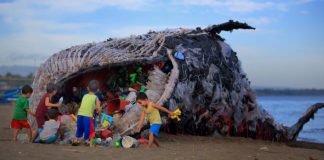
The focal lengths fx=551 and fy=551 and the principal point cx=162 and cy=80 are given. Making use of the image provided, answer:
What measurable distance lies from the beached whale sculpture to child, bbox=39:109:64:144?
1.08 meters

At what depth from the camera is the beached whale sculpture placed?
11.1 m

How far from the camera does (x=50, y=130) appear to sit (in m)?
9.80

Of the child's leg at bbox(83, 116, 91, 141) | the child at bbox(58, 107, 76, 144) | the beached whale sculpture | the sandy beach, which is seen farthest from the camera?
the beached whale sculpture

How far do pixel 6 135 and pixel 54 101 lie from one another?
5.39 ft

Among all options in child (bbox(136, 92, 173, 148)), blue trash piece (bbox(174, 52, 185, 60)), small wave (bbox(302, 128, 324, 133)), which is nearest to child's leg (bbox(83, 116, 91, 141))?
child (bbox(136, 92, 173, 148))

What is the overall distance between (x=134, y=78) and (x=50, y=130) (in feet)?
9.33

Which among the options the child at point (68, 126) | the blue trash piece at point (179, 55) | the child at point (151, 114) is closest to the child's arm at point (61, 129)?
the child at point (68, 126)

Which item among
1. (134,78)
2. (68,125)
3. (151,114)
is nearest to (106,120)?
(68,125)

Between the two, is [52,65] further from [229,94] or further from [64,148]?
[229,94]

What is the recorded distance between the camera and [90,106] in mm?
9523

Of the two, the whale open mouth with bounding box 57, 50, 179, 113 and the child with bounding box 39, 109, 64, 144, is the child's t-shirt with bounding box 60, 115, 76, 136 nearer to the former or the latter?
the child with bounding box 39, 109, 64, 144

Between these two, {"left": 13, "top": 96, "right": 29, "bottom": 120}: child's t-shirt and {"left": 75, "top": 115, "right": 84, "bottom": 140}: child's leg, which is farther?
{"left": 13, "top": 96, "right": 29, "bottom": 120}: child's t-shirt

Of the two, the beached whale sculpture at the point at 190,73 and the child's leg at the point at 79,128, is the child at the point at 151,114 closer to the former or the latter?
the beached whale sculpture at the point at 190,73

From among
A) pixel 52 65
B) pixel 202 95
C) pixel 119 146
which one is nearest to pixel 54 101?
pixel 52 65
